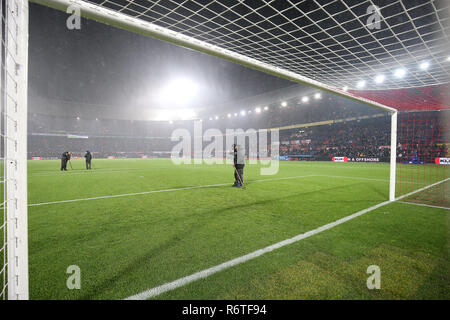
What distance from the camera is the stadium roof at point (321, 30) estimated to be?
249 centimetres

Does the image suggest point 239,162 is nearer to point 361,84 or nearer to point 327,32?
point 361,84

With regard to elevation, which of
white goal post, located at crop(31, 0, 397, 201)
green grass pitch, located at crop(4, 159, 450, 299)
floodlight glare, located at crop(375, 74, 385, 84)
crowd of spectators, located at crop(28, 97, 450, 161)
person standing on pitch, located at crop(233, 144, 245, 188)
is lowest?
green grass pitch, located at crop(4, 159, 450, 299)

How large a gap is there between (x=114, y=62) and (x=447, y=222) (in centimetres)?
2920

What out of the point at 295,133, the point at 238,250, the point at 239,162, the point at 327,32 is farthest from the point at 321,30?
the point at 295,133

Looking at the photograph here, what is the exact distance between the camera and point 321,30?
119 inches

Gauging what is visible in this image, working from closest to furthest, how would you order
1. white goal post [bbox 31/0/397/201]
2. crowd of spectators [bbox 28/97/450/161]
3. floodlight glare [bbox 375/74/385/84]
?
white goal post [bbox 31/0/397/201] → floodlight glare [bbox 375/74/385/84] → crowd of spectators [bbox 28/97/450/161]

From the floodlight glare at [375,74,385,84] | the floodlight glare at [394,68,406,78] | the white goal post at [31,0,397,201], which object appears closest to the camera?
the white goal post at [31,0,397,201]

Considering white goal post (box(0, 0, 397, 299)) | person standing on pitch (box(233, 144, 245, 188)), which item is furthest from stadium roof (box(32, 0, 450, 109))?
person standing on pitch (box(233, 144, 245, 188))

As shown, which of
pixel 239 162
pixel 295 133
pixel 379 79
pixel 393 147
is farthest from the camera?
pixel 295 133

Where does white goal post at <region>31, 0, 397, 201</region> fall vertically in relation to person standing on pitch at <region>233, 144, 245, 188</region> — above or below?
above

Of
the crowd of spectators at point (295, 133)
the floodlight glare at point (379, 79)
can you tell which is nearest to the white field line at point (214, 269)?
the floodlight glare at point (379, 79)

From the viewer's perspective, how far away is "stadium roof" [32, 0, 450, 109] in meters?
2.49

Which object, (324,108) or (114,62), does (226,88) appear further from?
(324,108)

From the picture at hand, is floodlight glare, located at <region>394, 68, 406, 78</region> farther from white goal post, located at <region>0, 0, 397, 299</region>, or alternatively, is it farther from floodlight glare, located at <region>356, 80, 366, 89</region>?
white goal post, located at <region>0, 0, 397, 299</region>
